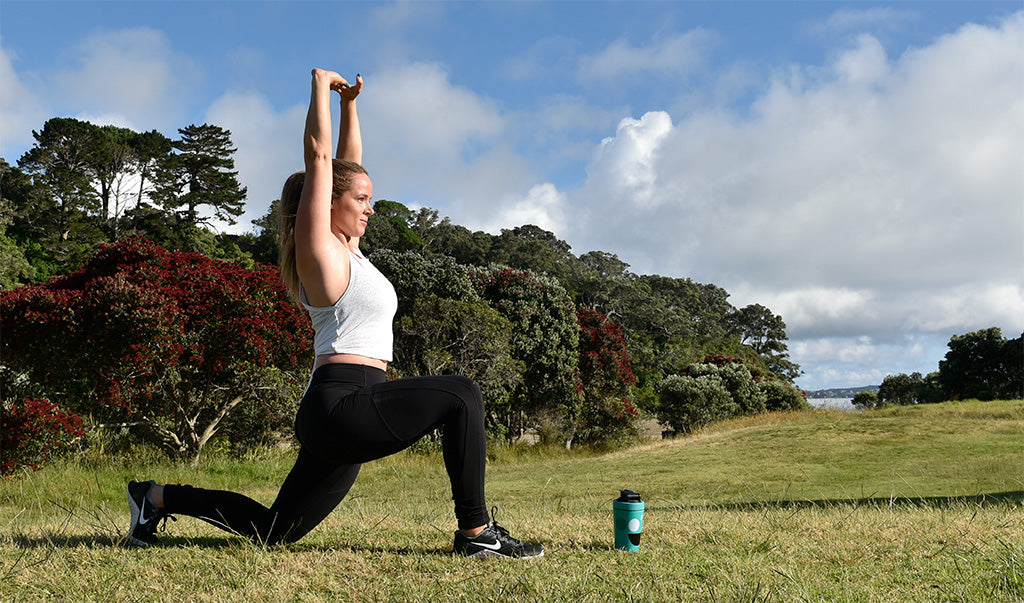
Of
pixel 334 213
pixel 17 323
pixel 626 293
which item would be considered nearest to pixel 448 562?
pixel 334 213

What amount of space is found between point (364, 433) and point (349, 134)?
5.25 feet

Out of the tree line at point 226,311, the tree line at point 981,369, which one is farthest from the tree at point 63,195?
the tree line at point 981,369

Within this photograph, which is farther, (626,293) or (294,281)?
(626,293)

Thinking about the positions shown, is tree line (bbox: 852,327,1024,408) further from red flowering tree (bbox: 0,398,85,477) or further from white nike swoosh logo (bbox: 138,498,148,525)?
white nike swoosh logo (bbox: 138,498,148,525)

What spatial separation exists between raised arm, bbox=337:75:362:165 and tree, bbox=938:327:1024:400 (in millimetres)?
36368

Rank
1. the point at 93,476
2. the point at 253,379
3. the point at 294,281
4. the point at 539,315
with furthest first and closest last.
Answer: the point at 539,315
the point at 253,379
the point at 93,476
the point at 294,281

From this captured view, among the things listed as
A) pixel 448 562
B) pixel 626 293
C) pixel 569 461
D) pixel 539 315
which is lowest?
pixel 569 461

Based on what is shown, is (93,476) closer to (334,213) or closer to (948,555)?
(334,213)

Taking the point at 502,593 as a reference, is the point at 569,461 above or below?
below

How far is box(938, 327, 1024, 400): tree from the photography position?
31984 millimetres

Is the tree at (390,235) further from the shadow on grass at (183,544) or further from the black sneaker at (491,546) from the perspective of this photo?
the black sneaker at (491,546)

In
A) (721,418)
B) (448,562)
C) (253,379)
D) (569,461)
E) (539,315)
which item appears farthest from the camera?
(721,418)

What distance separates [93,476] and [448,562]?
8905 mm

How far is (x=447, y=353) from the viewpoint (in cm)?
1762
